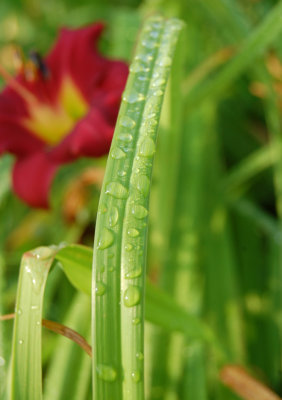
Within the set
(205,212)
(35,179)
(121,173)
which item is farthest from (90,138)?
(205,212)

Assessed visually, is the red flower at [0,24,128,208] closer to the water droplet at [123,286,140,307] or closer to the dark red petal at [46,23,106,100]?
the dark red petal at [46,23,106,100]

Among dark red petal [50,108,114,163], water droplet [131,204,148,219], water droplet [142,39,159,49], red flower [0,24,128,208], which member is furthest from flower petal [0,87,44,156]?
water droplet [131,204,148,219]

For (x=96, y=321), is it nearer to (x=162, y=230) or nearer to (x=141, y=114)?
(x=141, y=114)

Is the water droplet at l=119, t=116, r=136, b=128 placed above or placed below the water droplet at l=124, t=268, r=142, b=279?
above

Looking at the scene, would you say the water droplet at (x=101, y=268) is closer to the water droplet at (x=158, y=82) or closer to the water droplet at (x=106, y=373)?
the water droplet at (x=106, y=373)

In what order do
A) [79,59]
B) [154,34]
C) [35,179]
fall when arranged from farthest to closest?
[79,59] < [35,179] < [154,34]

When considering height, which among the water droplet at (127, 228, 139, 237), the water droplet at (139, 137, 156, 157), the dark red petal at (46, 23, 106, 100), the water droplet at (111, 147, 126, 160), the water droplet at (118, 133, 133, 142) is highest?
the dark red petal at (46, 23, 106, 100)

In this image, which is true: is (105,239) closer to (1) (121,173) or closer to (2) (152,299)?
(1) (121,173)

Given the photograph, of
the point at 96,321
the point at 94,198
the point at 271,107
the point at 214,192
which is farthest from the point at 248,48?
the point at 96,321
